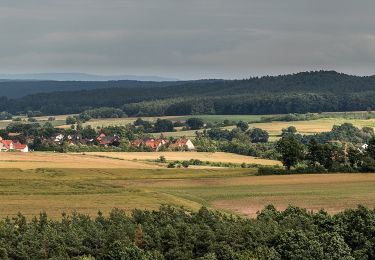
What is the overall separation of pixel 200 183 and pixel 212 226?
43250 mm

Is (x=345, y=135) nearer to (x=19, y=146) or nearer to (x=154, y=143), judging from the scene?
(x=154, y=143)

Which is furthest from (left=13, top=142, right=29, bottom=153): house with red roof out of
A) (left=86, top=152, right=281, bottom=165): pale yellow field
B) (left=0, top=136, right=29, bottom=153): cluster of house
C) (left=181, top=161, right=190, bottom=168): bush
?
(left=181, top=161, right=190, bottom=168): bush

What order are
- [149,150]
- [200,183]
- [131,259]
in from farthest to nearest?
[149,150], [200,183], [131,259]

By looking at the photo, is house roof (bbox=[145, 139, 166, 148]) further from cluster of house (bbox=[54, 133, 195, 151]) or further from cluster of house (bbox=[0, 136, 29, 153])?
cluster of house (bbox=[0, 136, 29, 153])

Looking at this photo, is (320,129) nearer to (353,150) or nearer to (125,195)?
(353,150)

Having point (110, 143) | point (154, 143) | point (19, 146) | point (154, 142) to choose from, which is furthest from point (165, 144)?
point (19, 146)

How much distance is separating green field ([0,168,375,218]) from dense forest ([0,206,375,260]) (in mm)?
11141

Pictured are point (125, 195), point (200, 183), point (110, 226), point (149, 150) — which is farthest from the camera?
point (149, 150)

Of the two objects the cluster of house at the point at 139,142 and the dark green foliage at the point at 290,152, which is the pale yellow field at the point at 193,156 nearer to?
the cluster of house at the point at 139,142

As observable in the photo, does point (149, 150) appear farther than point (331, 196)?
Yes

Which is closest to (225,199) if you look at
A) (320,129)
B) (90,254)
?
(90,254)

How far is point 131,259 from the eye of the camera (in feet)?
159

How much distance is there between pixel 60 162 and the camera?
117188 mm

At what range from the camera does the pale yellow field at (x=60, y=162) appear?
111250 millimetres
